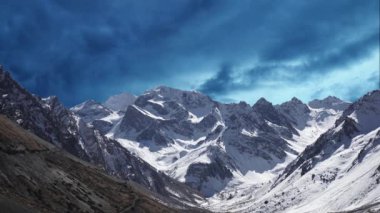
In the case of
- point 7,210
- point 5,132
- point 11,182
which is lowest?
point 7,210

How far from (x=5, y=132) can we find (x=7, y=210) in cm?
7610

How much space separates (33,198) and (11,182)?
5.49m

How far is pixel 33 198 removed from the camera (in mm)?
101000

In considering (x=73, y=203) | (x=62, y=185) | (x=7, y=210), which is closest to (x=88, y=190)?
(x=62, y=185)

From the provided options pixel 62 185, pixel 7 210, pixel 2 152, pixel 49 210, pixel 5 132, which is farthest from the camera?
pixel 5 132

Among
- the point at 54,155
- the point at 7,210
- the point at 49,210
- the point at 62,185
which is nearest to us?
the point at 7,210

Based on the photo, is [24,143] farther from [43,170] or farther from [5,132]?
[43,170]

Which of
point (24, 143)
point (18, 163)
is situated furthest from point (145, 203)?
point (18, 163)

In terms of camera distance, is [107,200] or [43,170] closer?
[43,170]

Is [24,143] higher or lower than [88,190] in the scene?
higher

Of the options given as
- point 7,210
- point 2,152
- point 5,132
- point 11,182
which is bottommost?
point 7,210

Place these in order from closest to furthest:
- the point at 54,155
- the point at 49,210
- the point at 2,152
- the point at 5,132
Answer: the point at 49,210
the point at 2,152
the point at 5,132
the point at 54,155

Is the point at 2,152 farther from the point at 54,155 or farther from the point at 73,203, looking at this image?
the point at 54,155

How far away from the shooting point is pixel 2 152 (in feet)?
375
